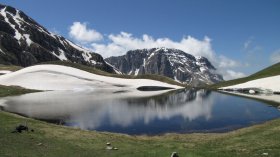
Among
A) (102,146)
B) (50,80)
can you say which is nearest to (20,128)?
(102,146)

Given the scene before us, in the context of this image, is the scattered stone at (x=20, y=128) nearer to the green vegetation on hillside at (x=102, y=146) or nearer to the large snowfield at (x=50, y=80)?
the green vegetation on hillside at (x=102, y=146)

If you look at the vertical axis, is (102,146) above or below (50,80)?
below

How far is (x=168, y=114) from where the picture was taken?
8438cm

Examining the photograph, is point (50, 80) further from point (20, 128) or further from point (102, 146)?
point (102, 146)

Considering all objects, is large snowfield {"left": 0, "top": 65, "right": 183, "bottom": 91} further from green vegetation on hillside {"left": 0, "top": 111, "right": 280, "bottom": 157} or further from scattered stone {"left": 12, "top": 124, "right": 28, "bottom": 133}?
green vegetation on hillside {"left": 0, "top": 111, "right": 280, "bottom": 157}

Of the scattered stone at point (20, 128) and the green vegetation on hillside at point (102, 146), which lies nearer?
the green vegetation on hillside at point (102, 146)

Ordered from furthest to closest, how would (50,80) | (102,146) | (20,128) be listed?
(50,80)
(20,128)
(102,146)

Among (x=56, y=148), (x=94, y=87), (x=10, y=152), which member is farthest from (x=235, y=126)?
(x=94, y=87)

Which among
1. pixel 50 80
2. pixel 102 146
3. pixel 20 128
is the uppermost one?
pixel 50 80

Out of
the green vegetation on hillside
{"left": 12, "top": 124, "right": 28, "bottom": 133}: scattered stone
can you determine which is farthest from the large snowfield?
the green vegetation on hillside

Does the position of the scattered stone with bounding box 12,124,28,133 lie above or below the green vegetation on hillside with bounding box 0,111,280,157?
above

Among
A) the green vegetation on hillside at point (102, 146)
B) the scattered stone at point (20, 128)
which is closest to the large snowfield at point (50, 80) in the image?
the scattered stone at point (20, 128)

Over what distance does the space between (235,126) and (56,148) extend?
129ft

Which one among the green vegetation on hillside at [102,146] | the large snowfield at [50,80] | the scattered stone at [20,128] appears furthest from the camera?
the large snowfield at [50,80]
